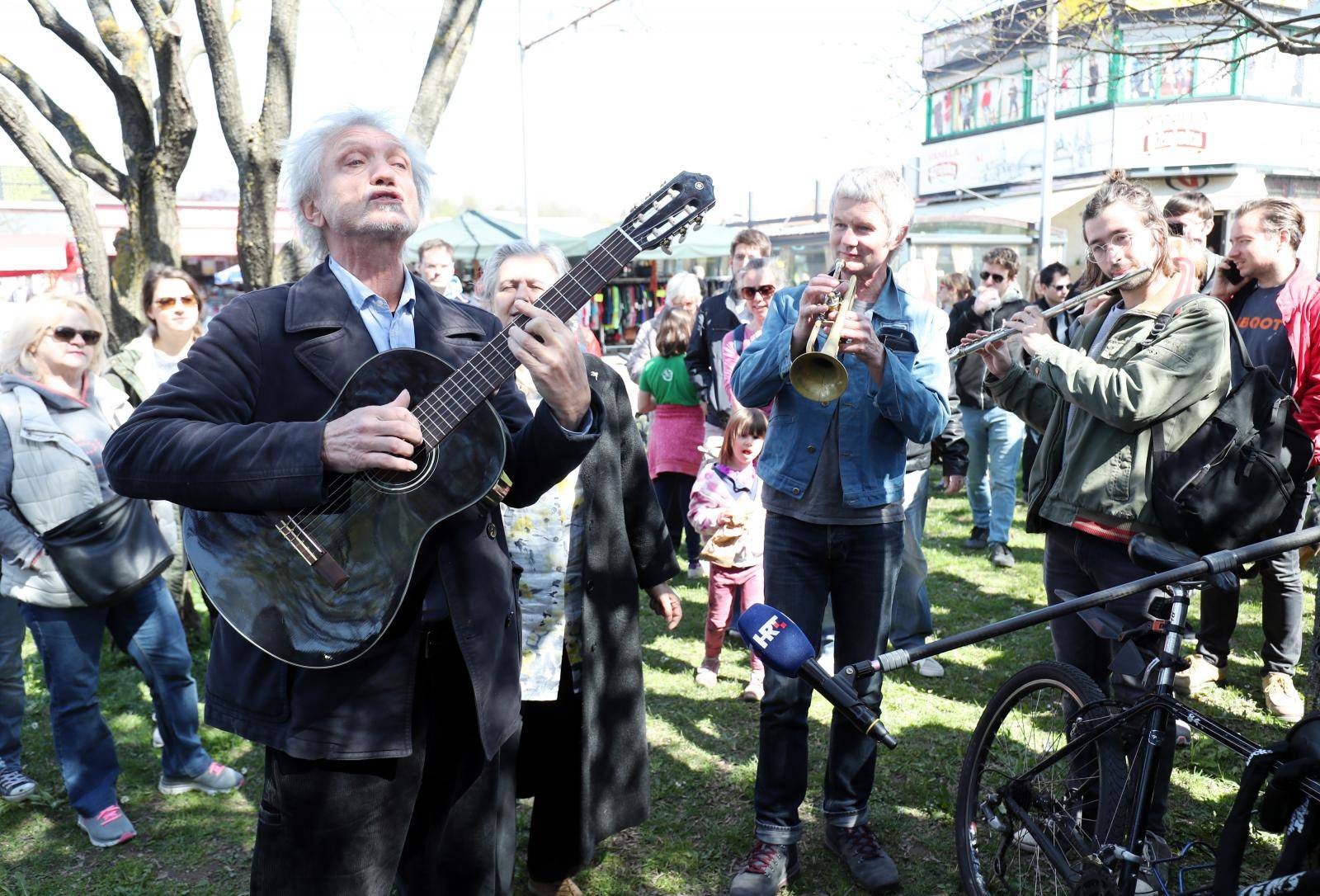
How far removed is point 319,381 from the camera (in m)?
2.02

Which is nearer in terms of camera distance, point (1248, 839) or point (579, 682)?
point (1248, 839)

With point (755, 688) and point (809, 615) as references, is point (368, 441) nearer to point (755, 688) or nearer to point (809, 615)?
point (809, 615)

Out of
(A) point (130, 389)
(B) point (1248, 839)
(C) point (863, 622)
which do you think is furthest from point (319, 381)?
(A) point (130, 389)

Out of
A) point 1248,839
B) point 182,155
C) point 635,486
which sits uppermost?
point 182,155

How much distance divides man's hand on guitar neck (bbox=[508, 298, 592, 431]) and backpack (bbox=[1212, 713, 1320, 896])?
5.32 feet

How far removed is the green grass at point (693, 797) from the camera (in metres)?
3.31

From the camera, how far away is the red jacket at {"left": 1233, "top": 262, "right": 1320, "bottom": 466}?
4.41m

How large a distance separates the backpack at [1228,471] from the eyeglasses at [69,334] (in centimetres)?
376

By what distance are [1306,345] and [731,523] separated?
106 inches

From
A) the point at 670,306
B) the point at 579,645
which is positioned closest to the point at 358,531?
the point at 579,645

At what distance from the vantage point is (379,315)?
84.5 inches

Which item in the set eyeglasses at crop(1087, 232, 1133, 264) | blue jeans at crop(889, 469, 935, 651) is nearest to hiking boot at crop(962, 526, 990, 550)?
blue jeans at crop(889, 469, 935, 651)

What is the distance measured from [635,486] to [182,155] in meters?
5.27

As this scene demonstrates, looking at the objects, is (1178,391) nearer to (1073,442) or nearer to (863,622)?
(1073,442)
